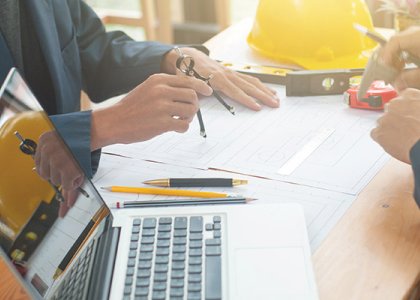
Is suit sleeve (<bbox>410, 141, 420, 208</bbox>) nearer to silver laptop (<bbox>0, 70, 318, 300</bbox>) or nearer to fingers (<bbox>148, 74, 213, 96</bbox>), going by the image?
silver laptop (<bbox>0, 70, 318, 300</bbox>)

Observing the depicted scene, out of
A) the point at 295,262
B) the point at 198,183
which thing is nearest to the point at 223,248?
the point at 295,262

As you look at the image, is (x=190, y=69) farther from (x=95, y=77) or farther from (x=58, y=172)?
(x=58, y=172)

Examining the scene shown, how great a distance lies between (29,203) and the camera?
2.49 feet

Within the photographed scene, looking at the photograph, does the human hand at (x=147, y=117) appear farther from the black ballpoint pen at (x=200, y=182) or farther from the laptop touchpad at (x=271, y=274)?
the laptop touchpad at (x=271, y=274)

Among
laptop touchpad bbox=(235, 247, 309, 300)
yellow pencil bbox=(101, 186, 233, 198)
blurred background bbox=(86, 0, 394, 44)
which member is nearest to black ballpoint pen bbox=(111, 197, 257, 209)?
yellow pencil bbox=(101, 186, 233, 198)

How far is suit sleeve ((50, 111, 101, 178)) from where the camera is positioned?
1.05m

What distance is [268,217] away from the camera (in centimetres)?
87

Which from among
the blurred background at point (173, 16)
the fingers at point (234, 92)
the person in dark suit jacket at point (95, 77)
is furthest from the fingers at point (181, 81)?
the blurred background at point (173, 16)

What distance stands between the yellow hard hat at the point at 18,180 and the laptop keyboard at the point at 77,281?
9 cm

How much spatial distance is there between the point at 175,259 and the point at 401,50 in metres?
0.62

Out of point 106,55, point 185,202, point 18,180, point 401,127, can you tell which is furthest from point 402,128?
point 106,55

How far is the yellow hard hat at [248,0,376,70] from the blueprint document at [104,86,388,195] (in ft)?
0.56

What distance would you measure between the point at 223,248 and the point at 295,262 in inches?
3.7

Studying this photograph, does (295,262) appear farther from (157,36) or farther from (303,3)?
(157,36)
